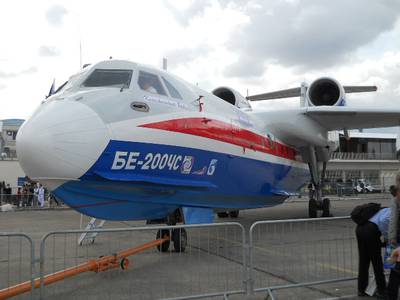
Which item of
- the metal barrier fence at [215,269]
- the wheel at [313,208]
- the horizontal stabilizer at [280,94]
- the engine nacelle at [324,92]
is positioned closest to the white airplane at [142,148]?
the metal barrier fence at [215,269]

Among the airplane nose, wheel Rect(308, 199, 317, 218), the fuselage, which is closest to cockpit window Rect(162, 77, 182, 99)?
the fuselage

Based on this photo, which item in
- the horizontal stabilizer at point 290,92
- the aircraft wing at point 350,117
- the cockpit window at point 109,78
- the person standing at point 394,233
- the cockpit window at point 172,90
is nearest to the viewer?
the person standing at point 394,233

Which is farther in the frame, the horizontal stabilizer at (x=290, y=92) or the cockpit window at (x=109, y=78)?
the horizontal stabilizer at (x=290, y=92)

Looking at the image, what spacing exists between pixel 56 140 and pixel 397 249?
13.7 feet

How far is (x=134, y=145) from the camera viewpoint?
636 cm

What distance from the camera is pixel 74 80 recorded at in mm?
7082

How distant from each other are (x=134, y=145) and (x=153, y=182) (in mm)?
653

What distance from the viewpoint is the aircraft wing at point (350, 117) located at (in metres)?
11.7

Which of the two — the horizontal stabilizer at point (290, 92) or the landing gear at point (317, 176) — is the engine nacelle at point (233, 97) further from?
the horizontal stabilizer at point (290, 92)

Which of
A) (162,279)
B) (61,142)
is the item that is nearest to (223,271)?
(162,279)

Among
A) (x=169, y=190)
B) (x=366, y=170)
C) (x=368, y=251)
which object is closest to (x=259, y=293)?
(x=368, y=251)

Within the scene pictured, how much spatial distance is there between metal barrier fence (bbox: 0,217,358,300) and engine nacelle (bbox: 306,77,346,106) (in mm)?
7649

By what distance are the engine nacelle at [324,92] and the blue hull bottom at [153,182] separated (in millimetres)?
6385

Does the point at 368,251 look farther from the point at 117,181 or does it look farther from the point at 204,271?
the point at 117,181
